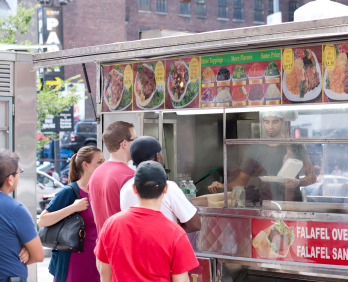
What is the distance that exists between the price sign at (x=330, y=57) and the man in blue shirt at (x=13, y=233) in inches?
110

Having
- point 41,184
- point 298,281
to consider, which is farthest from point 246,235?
point 41,184

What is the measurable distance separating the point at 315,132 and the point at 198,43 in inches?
58.2

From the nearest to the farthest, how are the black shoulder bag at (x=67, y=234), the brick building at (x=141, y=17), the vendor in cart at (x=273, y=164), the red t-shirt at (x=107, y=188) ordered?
the red t-shirt at (x=107, y=188)
the black shoulder bag at (x=67, y=234)
the vendor in cart at (x=273, y=164)
the brick building at (x=141, y=17)

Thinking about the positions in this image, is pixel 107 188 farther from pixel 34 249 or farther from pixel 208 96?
pixel 208 96

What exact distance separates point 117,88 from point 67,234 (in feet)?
7.05

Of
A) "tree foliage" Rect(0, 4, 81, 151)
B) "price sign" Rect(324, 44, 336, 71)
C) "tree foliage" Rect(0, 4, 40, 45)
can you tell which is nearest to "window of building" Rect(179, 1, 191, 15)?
"tree foliage" Rect(0, 4, 81, 151)

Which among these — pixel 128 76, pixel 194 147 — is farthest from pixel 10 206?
pixel 194 147

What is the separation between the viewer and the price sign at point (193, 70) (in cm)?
468

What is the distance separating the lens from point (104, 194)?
324 cm

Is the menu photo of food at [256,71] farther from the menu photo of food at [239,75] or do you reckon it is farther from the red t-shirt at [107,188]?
the red t-shirt at [107,188]

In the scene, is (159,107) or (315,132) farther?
(159,107)

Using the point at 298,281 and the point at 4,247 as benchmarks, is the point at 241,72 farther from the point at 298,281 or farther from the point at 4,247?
the point at 4,247

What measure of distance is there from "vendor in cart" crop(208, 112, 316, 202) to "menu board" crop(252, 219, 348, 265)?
44cm

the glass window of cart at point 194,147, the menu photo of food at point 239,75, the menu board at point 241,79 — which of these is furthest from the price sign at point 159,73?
the menu photo of food at point 239,75
